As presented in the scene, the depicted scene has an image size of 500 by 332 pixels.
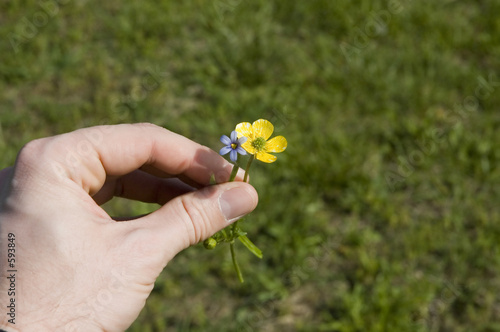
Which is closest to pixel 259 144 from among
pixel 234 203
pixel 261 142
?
pixel 261 142

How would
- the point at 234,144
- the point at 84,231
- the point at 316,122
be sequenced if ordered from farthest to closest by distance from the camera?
1. the point at 316,122
2. the point at 234,144
3. the point at 84,231

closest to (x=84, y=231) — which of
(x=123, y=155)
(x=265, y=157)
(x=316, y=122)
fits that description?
(x=123, y=155)

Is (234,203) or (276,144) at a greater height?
(276,144)

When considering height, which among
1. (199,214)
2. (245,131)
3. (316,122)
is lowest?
(316,122)

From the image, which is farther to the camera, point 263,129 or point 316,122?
point 316,122

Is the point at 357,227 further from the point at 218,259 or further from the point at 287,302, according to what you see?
the point at 218,259

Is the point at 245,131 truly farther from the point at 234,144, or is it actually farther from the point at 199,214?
the point at 199,214

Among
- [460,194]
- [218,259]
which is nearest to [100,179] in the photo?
[218,259]

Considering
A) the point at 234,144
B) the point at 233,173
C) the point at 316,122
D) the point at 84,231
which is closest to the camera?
the point at 84,231
